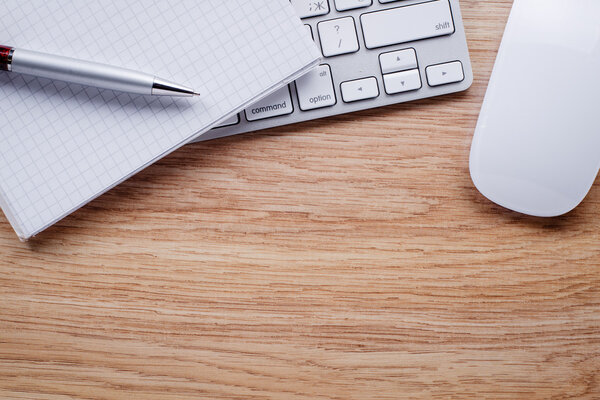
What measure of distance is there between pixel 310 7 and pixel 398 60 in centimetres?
9

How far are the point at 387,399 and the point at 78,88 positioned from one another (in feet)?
1.27

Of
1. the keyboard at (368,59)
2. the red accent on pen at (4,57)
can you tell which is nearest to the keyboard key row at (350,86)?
the keyboard at (368,59)

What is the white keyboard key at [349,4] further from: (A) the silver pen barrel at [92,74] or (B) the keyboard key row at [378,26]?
(A) the silver pen barrel at [92,74]

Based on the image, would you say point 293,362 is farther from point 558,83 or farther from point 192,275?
point 558,83

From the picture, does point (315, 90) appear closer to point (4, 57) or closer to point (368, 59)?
point (368, 59)

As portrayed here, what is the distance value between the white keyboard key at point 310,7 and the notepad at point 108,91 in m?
0.01

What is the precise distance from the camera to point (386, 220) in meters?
0.44

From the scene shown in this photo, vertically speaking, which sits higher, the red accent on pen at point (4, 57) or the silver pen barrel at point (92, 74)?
the red accent on pen at point (4, 57)

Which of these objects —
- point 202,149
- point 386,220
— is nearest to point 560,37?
point 386,220

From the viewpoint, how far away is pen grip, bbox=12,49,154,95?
1.29ft

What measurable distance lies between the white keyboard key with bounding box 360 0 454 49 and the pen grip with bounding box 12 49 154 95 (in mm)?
194

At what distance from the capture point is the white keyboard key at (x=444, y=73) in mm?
428

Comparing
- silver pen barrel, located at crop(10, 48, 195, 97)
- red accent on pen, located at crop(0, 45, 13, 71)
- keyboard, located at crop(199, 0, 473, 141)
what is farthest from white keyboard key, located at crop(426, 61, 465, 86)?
red accent on pen, located at crop(0, 45, 13, 71)

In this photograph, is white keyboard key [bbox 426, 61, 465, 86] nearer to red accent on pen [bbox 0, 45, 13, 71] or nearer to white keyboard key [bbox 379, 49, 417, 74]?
white keyboard key [bbox 379, 49, 417, 74]
